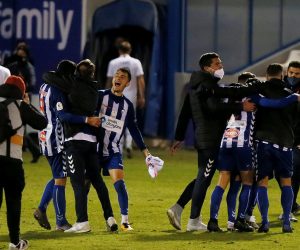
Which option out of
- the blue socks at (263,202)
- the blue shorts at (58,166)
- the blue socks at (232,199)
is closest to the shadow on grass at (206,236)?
the blue socks at (263,202)

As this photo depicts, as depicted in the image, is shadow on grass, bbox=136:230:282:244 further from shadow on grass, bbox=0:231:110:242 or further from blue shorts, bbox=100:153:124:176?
blue shorts, bbox=100:153:124:176

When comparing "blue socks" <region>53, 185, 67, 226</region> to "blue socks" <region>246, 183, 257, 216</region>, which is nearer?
"blue socks" <region>53, 185, 67, 226</region>

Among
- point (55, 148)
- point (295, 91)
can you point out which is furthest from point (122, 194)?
point (295, 91)

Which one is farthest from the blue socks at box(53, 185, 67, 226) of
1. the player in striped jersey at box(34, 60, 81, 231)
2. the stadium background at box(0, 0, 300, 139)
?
the stadium background at box(0, 0, 300, 139)

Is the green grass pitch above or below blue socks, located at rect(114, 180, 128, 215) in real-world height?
below

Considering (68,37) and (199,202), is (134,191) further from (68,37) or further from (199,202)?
(68,37)

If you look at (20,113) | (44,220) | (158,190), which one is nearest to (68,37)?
(158,190)

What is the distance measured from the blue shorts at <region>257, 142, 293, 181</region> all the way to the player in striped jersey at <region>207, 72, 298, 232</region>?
0.14 m

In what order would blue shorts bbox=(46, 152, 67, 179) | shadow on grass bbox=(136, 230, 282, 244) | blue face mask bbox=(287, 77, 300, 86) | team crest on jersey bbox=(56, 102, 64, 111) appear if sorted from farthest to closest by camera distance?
1. blue face mask bbox=(287, 77, 300, 86)
2. blue shorts bbox=(46, 152, 67, 179)
3. team crest on jersey bbox=(56, 102, 64, 111)
4. shadow on grass bbox=(136, 230, 282, 244)

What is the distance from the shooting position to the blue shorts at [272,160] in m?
14.9

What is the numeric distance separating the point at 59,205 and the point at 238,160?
1.95 meters

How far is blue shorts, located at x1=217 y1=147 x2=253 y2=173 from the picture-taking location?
49.5ft

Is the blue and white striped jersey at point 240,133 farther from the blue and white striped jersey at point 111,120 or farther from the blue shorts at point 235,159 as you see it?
the blue and white striped jersey at point 111,120

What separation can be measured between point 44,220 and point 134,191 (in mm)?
4546
